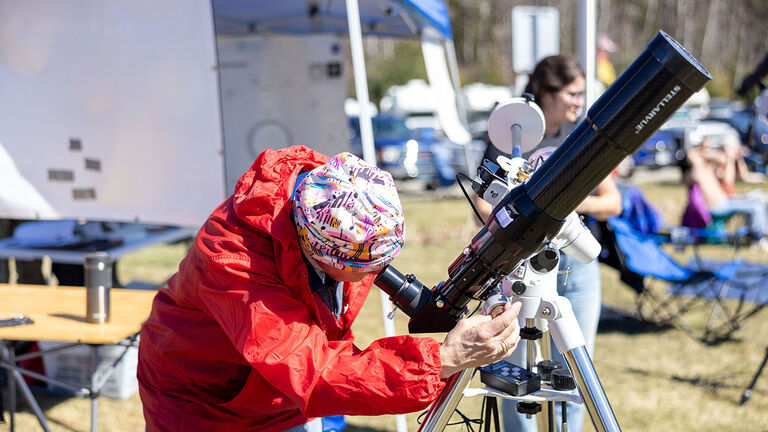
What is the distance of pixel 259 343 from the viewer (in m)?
1.36

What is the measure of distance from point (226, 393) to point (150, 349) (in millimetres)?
207

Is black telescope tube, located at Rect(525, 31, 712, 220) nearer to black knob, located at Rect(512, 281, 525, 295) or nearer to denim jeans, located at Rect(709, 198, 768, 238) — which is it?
black knob, located at Rect(512, 281, 525, 295)

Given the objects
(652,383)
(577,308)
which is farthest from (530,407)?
(652,383)

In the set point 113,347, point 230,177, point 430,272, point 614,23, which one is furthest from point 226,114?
A: point 614,23

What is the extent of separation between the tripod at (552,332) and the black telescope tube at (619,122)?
287mm

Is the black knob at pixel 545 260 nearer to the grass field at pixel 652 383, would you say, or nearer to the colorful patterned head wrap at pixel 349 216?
the colorful patterned head wrap at pixel 349 216

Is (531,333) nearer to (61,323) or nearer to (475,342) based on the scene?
(475,342)

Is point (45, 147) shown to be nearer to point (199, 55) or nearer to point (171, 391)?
point (199, 55)

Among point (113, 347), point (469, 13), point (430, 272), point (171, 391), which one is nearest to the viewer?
point (171, 391)

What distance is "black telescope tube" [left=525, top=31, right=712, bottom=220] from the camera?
1.19m

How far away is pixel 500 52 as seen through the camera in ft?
119

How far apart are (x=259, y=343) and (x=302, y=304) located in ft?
0.46

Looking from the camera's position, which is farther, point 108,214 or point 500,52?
point 500,52

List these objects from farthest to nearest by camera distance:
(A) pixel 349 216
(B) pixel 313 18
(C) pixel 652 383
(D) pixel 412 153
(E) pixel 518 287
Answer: (D) pixel 412 153
(B) pixel 313 18
(C) pixel 652 383
(E) pixel 518 287
(A) pixel 349 216
